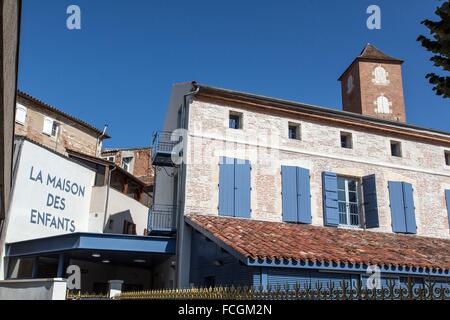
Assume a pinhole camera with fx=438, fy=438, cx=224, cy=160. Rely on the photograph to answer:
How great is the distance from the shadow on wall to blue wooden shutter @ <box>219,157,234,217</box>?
9.21 meters

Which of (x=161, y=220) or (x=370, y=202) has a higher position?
(x=370, y=202)

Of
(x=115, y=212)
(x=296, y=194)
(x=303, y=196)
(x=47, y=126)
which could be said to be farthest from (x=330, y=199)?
(x=47, y=126)

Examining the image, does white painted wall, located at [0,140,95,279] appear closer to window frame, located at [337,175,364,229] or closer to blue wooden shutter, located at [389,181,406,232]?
window frame, located at [337,175,364,229]

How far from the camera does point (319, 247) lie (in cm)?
1192

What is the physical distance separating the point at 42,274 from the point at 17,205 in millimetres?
4686

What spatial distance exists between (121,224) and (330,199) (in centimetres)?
1209

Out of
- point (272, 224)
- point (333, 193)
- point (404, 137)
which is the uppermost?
point (404, 137)

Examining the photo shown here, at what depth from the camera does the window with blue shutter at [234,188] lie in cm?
1388

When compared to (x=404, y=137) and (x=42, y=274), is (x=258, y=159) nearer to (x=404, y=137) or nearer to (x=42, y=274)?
(x=404, y=137)

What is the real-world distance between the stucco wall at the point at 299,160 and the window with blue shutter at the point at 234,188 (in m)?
0.20

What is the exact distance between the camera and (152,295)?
9945 mm

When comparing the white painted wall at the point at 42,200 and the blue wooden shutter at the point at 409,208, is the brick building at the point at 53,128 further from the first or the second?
the blue wooden shutter at the point at 409,208

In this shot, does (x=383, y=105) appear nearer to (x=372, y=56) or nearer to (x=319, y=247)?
(x=372, y=56)
